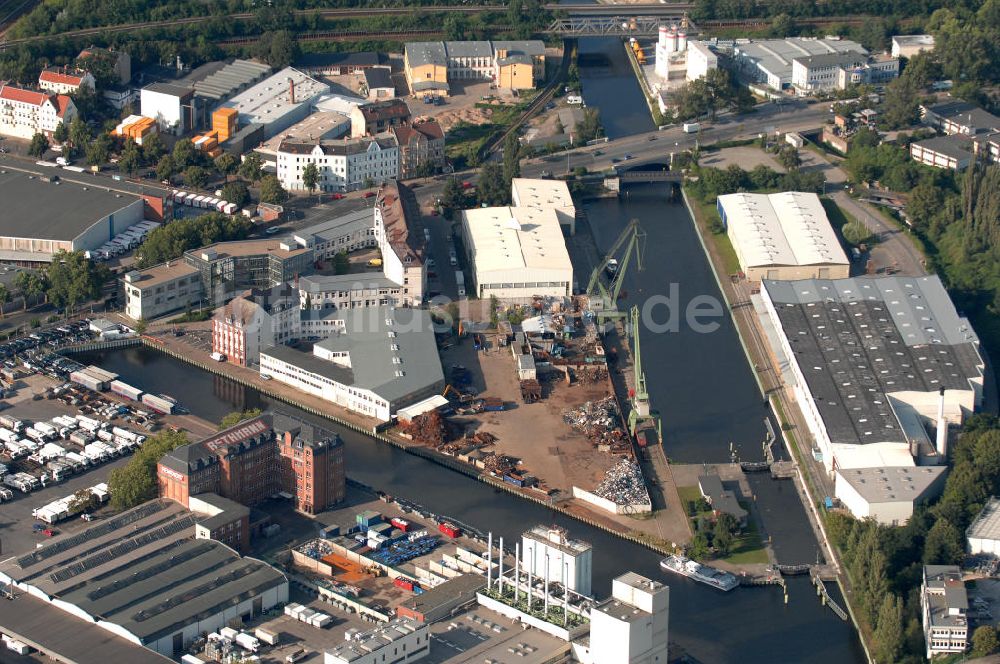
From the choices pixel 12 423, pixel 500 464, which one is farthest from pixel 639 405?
pixel 12 423

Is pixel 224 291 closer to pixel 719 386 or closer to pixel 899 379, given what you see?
pixel 719 386

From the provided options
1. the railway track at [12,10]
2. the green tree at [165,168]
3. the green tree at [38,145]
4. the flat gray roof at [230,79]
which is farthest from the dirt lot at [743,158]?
the railway track at [12,10]

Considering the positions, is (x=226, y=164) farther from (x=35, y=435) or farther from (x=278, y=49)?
(x=35, y=435)

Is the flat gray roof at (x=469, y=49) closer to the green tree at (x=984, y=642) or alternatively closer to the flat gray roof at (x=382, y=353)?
the flat gray roof at (x=382, y=353)

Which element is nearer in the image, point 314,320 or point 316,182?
point 314,320

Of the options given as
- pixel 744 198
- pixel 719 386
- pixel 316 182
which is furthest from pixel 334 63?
pixel 719 386

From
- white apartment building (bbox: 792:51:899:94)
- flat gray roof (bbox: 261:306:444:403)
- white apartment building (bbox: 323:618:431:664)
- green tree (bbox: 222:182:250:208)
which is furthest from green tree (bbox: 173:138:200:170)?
white apartment building (bbox: 323:618:431:664)
